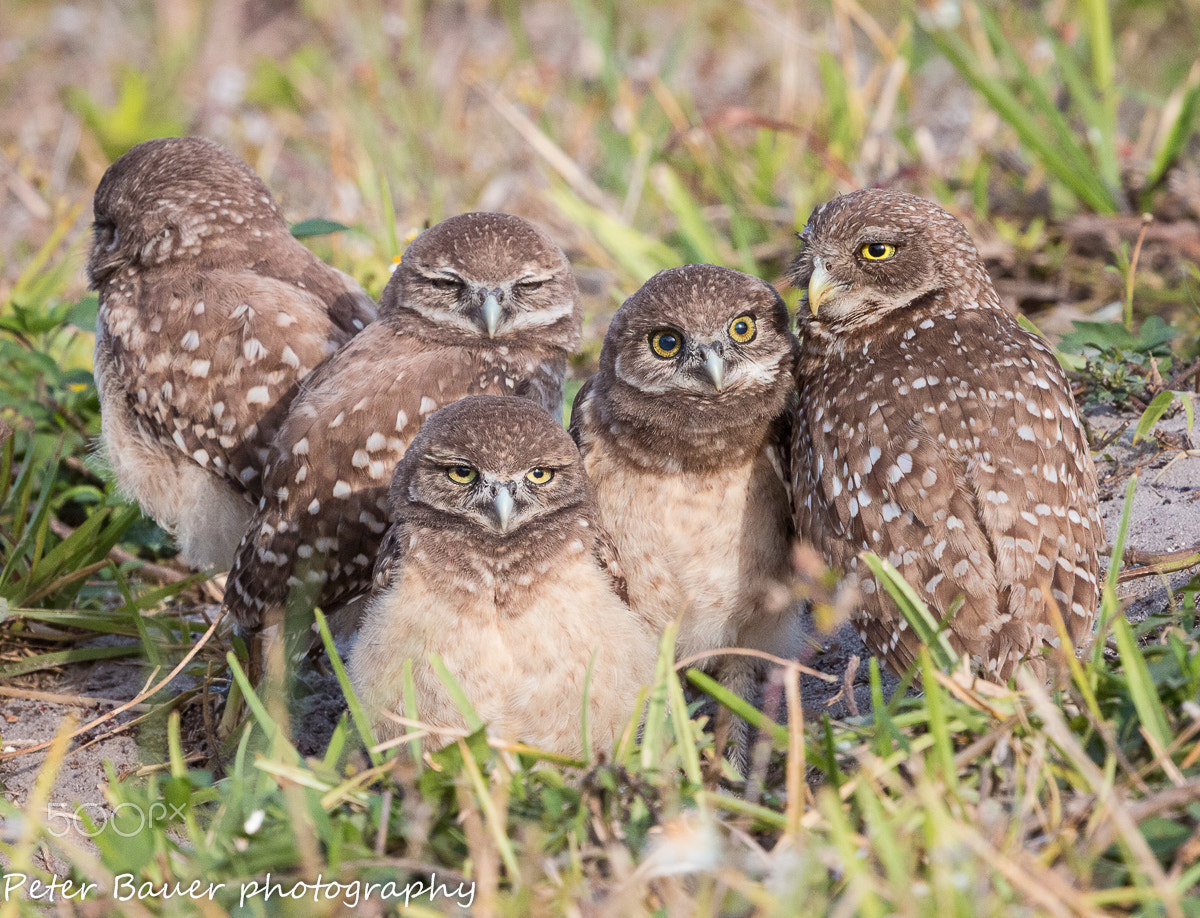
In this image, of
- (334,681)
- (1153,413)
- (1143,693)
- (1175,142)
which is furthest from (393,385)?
(1175,142)

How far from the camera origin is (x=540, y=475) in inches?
120

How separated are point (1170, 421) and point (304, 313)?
2.93 m

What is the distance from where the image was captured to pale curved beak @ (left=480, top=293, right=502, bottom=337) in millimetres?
3576

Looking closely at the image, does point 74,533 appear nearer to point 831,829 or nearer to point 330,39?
point 831,829

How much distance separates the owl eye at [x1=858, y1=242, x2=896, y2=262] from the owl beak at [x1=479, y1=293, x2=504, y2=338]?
108 cm

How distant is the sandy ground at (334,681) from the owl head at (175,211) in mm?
1425

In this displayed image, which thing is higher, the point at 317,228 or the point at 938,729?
the point at 317,228

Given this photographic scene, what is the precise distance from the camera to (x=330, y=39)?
10891 mm

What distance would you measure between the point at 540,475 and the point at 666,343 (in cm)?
54

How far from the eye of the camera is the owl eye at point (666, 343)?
3266 mm

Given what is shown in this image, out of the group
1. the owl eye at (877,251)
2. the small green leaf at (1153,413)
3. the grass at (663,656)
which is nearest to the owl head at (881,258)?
the owl eye at (877,251)

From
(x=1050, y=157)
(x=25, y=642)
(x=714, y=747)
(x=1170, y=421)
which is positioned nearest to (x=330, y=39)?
(x=1050, y=157)

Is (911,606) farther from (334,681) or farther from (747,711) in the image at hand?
(334,681)

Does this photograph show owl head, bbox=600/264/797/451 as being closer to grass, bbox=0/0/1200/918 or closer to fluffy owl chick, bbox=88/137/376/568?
grass, bbox=0/0/1200/918
